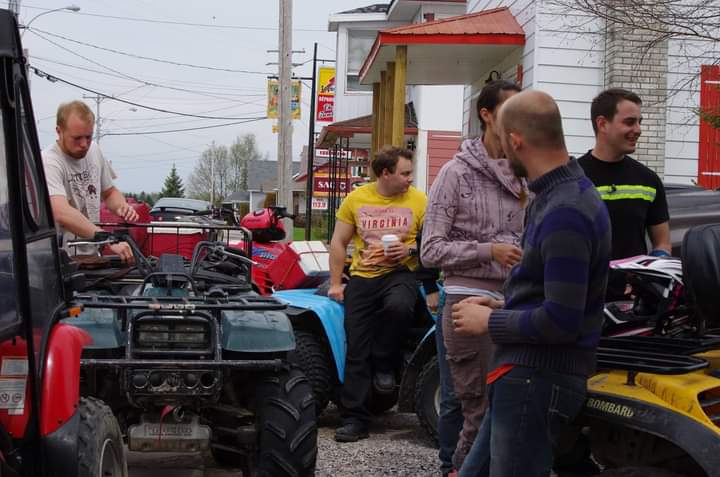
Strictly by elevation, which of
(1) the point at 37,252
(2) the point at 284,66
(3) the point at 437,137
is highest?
Answer: (2) the point at 284,66

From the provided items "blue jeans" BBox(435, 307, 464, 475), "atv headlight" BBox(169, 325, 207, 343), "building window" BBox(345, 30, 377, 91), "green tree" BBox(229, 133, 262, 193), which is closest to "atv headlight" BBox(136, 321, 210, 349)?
"atv headlight" BBox(169, 325, 207, 343)

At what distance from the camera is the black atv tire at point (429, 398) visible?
6293 millimetres

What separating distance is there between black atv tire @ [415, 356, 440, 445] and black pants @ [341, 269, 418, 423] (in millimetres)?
375

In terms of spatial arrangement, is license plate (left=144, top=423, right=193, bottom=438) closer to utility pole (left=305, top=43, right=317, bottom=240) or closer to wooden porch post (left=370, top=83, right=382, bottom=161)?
wooden porch post (left=370, top=83, right=382, bottom=161)

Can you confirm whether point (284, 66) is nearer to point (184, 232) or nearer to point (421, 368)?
point (184, 232)

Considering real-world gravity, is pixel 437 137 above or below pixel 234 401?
above

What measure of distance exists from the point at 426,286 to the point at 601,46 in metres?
6.79

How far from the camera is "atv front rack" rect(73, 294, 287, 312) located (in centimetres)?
461

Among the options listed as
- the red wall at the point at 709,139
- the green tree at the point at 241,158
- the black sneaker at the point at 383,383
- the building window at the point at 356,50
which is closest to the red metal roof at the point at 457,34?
the red wall at the point at 709,139

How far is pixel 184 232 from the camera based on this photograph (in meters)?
7.88

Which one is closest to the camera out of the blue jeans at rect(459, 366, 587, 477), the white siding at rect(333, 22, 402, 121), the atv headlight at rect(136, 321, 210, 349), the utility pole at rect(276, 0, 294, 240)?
the blue jeans at rect(459, 366, 587, 477)

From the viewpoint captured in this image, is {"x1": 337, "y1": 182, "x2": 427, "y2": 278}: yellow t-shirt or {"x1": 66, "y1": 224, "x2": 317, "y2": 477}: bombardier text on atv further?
{"x1": 337, "y1": 182, "x2": 427, "y2": 278}: yellow t-shirt

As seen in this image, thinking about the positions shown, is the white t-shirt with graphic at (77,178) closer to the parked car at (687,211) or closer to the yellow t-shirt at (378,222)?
the yellow t-shirt at (378,222)

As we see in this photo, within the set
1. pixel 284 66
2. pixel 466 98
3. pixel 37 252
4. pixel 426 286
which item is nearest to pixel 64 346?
pixel 37 252
